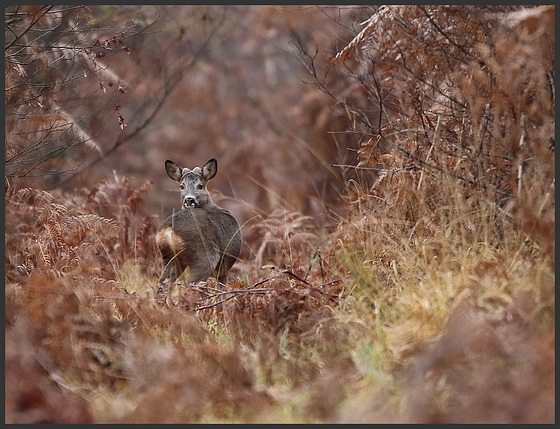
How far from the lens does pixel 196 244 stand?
776 centimetres

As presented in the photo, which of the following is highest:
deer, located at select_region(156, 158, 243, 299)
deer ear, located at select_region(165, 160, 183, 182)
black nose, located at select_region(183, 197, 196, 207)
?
deer ear, located at select_region(165, 160, 183, 182)

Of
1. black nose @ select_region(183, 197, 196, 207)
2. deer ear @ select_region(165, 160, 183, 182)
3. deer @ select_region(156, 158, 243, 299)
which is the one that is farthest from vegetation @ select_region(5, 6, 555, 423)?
deer ear @ select_region(165, 160, 183, 182)

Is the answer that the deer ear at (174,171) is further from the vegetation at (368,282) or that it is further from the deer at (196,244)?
the vegetation at (368,282)

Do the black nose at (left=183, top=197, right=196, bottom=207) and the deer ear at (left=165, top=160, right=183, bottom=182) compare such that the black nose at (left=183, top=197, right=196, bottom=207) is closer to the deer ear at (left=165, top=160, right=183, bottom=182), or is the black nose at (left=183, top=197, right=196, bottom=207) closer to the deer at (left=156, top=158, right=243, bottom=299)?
the deer at (left=156, top=158, right=243, bottom=299)

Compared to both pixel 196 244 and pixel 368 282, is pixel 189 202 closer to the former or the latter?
pixel 196 244

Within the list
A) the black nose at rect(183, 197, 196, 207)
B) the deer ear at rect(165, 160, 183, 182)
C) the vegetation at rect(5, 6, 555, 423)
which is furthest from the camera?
the deer ear at rect(165, 160, 183, 182)

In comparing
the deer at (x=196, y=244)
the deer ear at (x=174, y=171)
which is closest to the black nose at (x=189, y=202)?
the deer at (x=196, y=244)

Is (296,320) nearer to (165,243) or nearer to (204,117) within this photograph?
(165,243)

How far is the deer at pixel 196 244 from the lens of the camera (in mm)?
7719

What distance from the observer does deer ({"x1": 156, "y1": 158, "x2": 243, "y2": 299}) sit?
25.3ft

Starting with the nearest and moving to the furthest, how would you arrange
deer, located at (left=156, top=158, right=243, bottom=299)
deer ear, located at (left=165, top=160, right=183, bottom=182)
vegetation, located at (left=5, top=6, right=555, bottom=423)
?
vegetation, located at (left=5, top=6, right=555, bottom=423) < deer, located at (left=156, top=158, right=243, bottom=299) < deer ear, located at (left=165, top=160, right=183, bottom=182)

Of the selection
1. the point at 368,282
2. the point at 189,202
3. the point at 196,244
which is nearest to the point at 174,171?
the point at 189,202

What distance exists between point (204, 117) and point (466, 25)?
1158 cm

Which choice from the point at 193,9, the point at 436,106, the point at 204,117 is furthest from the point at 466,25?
the point at 204,117
